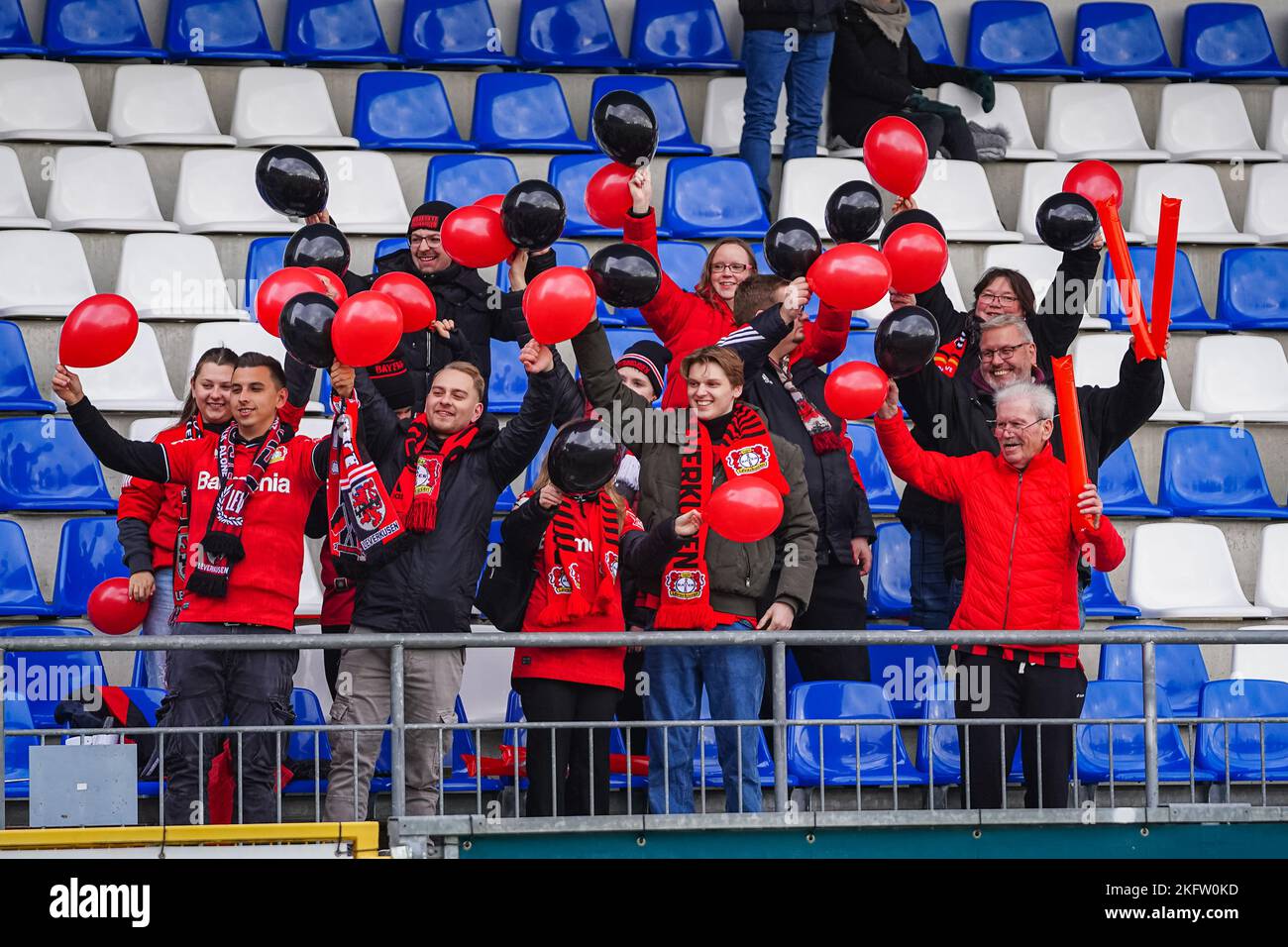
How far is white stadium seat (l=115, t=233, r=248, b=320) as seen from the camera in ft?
27.0

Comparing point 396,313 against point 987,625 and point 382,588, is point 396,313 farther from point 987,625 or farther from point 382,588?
point 987,625

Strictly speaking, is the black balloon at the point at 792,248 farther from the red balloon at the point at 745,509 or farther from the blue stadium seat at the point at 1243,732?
the blue stadium seat at the point at 1243,732

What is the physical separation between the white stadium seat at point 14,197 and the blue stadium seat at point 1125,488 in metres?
4.62

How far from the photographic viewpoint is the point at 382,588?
6242 mm

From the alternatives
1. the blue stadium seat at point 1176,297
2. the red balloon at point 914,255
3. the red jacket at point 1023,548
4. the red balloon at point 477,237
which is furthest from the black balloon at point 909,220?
the blue stadium seat at point 1176,297

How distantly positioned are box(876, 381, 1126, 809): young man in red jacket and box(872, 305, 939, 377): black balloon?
0.61 ft

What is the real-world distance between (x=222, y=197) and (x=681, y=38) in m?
2.55

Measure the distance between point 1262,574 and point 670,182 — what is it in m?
3.10

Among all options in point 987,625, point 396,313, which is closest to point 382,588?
point 396,313

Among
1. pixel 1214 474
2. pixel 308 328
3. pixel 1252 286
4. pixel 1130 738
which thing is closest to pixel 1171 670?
pixel 1130 738

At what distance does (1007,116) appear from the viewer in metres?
10.0

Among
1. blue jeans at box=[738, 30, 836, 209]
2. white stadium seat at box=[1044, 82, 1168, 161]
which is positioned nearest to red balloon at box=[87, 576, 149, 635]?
blue jeans at box=[738, 30, 836, 209]

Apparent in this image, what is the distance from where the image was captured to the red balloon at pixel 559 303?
19.9 feet

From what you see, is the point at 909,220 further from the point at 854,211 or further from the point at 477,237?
the point at 477,237
